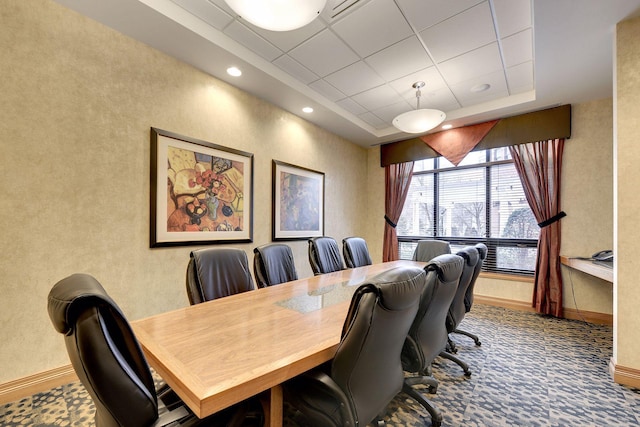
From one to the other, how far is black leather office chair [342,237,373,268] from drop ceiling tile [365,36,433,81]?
2.05 m

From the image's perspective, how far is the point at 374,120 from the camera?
4473mm

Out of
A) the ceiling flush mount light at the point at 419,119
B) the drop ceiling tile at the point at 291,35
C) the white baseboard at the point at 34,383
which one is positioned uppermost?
the drop ceiling tile at the point at 291,35

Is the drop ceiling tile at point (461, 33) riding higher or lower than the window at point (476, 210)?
higher

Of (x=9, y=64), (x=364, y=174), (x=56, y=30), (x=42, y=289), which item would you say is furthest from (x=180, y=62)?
(x=364, y=174)

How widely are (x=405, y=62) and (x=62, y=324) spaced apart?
331cm

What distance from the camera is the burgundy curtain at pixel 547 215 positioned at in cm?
356

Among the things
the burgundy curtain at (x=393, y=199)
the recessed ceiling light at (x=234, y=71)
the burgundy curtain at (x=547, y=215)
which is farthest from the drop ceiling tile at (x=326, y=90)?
the burgundy curtain at (x=547, y=215)

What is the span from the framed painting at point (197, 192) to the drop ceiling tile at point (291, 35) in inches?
48.2

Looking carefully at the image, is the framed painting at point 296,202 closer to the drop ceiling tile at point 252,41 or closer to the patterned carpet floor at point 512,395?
the drop ceiling tile at point 252,41

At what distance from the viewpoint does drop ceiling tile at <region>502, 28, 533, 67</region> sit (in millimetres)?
2439

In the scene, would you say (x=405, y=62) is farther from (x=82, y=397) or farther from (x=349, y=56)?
(x=82, y=397)

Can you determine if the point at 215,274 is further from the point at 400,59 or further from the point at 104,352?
the point at 400,59

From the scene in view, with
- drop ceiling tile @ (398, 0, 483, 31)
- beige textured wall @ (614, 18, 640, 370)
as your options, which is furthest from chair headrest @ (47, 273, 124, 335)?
beige textured wall @ (614, 18, 640, 370)

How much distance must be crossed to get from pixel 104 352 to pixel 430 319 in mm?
1539
